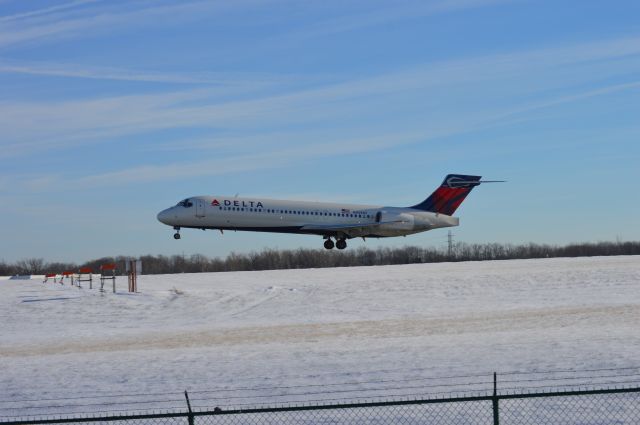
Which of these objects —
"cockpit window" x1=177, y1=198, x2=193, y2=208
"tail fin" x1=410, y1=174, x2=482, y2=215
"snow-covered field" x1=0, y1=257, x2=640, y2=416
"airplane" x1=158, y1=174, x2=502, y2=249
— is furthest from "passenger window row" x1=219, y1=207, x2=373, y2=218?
"snow-covered field" x1=0, y1=257, x2=640, y2=416

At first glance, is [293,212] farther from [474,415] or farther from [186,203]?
[474,415]

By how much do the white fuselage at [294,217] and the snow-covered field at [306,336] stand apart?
17858mm

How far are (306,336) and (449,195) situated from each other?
51693 mm

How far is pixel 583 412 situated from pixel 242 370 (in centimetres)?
800

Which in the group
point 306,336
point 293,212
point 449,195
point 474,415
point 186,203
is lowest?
point 474,415

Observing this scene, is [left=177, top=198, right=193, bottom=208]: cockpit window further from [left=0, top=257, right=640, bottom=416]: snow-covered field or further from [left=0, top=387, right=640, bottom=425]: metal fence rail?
[left=0, top=387, right=640, bottom=425]: metal fence rail

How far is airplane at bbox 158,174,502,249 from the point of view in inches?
2562

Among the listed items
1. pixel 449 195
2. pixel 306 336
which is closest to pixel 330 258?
pixel 449 195

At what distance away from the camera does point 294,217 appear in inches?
2655

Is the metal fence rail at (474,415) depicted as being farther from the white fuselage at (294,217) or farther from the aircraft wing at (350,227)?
the aircraft wing at (350,227)

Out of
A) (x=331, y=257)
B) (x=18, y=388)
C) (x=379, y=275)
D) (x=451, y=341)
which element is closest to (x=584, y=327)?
(x=451, y=341)

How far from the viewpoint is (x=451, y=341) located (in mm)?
26094

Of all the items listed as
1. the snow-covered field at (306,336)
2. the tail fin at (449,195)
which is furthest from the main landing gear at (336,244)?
the snow-covered field at (306,336)

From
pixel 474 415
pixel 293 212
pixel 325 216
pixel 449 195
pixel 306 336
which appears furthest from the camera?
pixel 449 195
